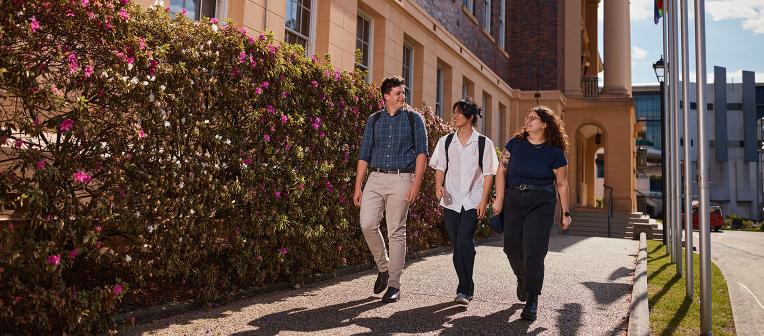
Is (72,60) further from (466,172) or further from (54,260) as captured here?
(466,172)

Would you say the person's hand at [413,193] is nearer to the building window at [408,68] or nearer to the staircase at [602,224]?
the building window at [408,68]

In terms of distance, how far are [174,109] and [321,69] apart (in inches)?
83.0

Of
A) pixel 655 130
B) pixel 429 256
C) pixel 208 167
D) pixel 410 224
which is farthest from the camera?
pixel 655 130

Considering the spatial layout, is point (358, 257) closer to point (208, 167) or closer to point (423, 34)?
point (208, 167)

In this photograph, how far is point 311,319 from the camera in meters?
4.57

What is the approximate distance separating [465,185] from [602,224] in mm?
19478

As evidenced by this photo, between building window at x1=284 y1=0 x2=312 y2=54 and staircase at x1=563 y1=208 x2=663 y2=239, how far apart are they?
624 inches

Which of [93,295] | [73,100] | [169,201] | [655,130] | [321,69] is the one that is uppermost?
[655,130]

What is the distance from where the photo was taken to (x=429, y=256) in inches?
371

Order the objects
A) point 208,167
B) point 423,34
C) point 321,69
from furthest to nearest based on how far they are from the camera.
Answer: point 423,34 < point 321,69 < point 208,167

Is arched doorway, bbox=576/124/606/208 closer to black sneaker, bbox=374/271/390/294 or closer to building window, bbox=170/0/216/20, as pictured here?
building window, bbox=170/0/216/20

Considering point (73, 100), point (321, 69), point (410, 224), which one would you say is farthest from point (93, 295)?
point (410, 224)

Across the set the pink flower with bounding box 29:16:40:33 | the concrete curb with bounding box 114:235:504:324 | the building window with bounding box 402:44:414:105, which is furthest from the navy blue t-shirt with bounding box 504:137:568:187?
the building window with bounding box 402:44:414:105

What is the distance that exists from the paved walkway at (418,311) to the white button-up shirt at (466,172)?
919 millimetres
